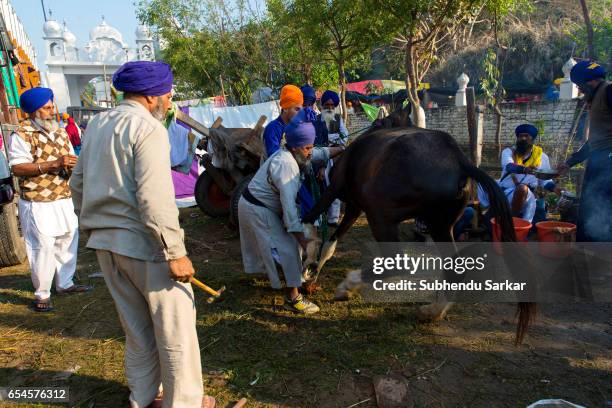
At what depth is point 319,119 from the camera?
18.5 ft

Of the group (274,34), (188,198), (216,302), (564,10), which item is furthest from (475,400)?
(564,10)

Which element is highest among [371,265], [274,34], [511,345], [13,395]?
[274,34]

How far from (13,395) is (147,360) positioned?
1.11 m

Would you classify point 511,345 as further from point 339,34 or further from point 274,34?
point 274,34

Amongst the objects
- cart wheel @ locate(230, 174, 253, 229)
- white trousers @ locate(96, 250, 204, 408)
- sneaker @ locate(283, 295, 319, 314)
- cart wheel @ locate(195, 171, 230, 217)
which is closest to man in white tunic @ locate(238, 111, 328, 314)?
sneaker @ locate(283, 295, 319, 314)

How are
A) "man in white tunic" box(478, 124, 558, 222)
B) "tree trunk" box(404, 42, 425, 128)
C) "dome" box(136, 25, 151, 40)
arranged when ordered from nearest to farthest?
"man in white tunic" box(478, 124, 558, 222) → "tree trunk" box(404, 42, 425, 128) → "dome" box(136, 25, 151, 40)

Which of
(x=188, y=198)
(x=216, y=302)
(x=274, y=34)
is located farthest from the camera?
(x=274, y=34)

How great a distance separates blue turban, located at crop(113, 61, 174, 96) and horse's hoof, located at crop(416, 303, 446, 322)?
8.53ft

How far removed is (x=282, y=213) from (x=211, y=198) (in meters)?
3.36

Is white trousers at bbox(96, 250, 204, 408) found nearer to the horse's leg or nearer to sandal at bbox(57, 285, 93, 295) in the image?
the horse's leg

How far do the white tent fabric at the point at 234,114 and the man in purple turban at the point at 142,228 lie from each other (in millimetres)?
8605

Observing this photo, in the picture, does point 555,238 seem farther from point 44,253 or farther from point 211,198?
point 44,253

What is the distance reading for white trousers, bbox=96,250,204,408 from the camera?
2.17 metres

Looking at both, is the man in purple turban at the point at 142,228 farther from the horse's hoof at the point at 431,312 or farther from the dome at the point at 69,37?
the dome at the point at 69,37
